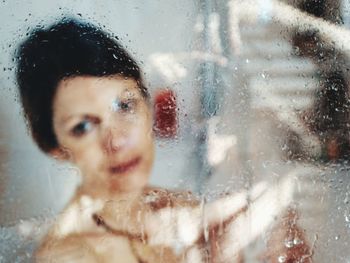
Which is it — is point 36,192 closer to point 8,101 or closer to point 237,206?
point 8,101

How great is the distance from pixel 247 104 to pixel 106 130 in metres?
0.48

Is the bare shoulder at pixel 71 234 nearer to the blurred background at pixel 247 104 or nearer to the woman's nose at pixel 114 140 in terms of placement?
the blurred background at pixel 247 104

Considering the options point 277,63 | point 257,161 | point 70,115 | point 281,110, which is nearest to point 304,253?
point 257,161

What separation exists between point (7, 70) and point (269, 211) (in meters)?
0.94

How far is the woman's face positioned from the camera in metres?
1.54

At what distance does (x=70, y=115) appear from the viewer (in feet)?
5.02

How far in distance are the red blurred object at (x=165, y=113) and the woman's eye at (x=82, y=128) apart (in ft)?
0.70

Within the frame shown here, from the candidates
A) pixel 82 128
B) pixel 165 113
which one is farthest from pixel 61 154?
pixel 165 113

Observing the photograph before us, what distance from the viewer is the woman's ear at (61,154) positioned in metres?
1.56

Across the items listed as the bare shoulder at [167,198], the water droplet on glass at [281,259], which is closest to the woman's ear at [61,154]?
the bare shoulder at [167,198]

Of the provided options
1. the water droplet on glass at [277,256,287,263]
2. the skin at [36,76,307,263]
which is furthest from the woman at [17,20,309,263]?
the water droplet on glass at [277,256,287,263]

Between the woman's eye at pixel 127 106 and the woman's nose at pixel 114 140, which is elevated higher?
the woman's eye at pixel 127 106

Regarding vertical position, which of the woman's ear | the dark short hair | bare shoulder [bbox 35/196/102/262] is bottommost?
bare shoulder [bbox 35/196/102/262]

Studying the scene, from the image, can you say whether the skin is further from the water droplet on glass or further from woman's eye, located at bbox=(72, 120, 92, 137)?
the water droplet on glass
